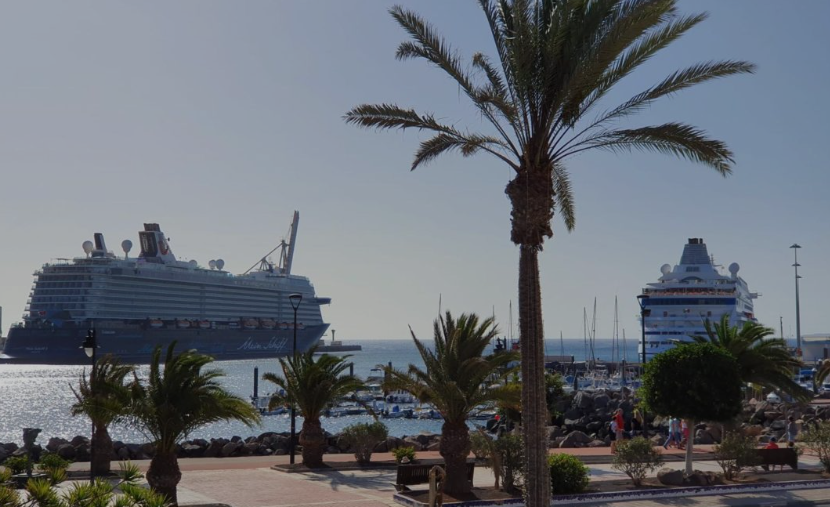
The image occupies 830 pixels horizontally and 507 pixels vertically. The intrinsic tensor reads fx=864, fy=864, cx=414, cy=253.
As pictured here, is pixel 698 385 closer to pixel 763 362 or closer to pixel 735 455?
pixel 735 455

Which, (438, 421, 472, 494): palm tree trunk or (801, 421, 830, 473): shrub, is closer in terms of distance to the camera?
(438, 421, 472, 494): palm tree trunk

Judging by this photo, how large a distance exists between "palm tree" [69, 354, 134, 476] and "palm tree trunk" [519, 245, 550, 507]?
22.3ft

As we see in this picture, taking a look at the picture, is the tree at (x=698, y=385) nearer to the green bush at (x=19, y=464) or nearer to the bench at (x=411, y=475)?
the bench at (x=411, y=475)

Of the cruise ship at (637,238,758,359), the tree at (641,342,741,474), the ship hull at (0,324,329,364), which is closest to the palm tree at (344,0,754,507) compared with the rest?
the tree at (641,342,741,474)

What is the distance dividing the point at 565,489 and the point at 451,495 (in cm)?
209

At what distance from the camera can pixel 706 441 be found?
27.2 m

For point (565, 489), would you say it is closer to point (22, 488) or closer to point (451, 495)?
point (451, 495)

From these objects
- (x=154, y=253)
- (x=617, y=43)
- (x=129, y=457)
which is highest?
(x=154, y=253)

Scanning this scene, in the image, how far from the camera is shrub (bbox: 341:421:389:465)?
20.4 m

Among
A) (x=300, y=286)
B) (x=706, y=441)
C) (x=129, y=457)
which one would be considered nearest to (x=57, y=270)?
(x=300, y=286)

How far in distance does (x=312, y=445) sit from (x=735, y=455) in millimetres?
9296

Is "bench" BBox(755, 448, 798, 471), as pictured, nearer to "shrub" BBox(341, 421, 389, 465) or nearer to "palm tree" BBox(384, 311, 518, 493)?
"palm tree" BBox(384, 311, 518, 493)

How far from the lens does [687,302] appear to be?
6788 centimetres

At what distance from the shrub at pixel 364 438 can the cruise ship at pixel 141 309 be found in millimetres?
70850
